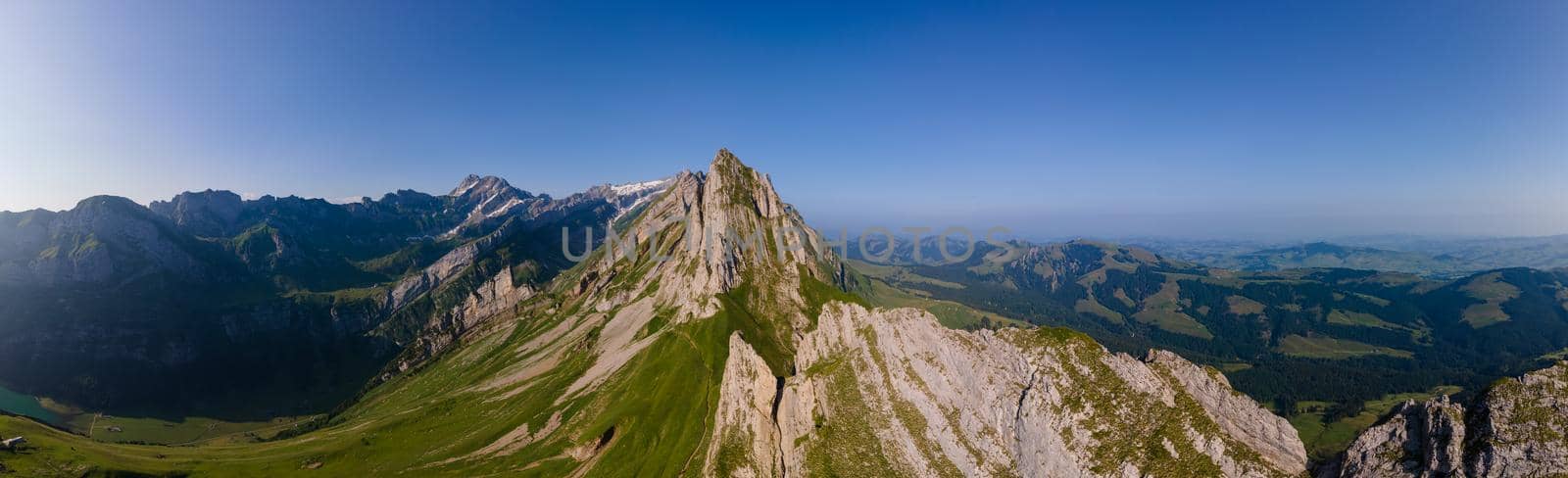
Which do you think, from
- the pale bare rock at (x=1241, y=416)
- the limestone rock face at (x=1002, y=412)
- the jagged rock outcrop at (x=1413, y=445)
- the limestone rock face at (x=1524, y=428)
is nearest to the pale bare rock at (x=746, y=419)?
the limestone rock face at (x=1002, y=412)

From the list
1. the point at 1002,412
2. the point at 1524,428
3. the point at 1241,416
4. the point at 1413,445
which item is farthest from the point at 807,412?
the point at 1524,428

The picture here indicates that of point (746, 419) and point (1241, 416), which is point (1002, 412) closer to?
point (1241, 416)

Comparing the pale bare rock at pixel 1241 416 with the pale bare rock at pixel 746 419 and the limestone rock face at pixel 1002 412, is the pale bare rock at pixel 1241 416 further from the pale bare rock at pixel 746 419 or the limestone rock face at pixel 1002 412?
the pale bare rock at pixel 746 419

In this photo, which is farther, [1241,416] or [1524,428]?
[1241,416]

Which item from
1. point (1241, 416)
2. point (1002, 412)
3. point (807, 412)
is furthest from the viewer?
point (807, 412)

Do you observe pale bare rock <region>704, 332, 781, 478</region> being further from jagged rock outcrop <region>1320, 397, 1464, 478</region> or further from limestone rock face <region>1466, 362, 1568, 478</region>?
limestone rock face <region>1466, 362, 1568, 478</region>

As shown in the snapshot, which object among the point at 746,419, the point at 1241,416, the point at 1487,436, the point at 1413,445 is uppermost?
the point at 1487,436

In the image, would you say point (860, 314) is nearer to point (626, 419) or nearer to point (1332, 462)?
point (1332, 462)

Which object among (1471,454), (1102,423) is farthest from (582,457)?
(1471,454)
